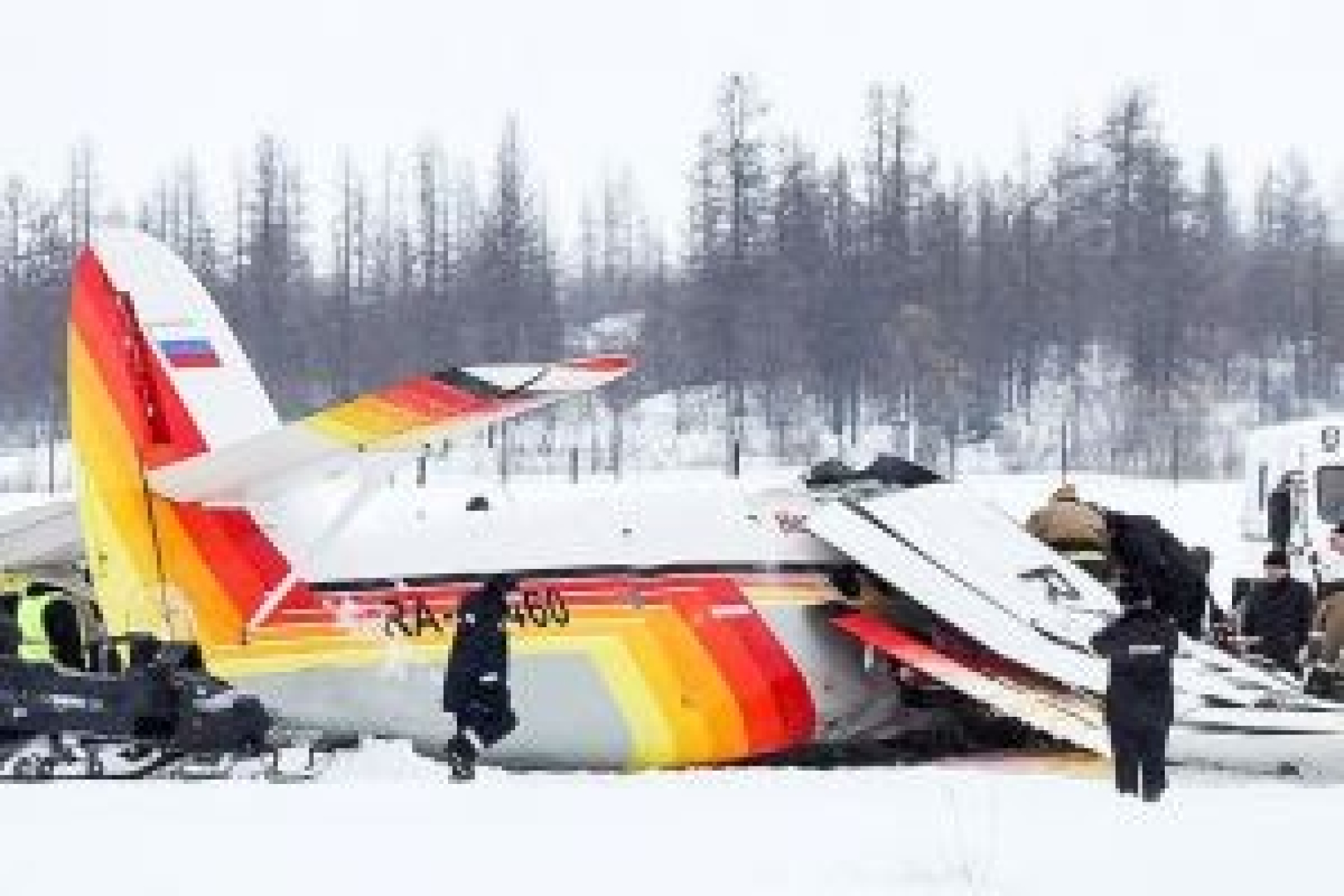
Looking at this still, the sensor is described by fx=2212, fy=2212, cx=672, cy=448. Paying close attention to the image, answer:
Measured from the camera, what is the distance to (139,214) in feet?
264

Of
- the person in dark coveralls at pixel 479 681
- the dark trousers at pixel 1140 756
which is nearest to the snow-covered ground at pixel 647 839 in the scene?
the dark trousers at pixel 1140 756

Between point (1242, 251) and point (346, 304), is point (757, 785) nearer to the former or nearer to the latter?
point (346, 304)

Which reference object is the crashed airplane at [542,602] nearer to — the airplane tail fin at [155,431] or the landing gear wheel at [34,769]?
the airplane tail fin at [155,431]

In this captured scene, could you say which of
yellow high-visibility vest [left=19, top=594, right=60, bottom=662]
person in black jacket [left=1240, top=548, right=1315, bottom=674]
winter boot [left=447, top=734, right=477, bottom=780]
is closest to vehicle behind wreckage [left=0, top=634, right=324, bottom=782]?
yellow high-visibility vest [left=19, top=594, right=60, bottom=662]

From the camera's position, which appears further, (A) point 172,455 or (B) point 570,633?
(A) point 172,455

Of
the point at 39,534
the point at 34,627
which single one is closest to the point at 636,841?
the point at 34,627

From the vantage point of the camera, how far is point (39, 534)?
51.6 feet

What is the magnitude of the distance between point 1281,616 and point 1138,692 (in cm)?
565

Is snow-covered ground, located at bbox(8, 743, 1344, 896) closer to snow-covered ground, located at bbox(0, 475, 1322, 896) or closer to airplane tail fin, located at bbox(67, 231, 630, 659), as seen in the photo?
snow-covered ground, located at bbox(0, 475, 1322, 896)

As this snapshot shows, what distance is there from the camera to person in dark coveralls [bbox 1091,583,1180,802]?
38.2ft

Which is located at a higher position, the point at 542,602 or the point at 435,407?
the point at 435,407

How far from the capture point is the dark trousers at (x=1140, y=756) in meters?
11.6

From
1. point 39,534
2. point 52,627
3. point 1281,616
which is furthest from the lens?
point 1281,616

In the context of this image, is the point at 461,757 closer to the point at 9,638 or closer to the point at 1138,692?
the point at 9,638
